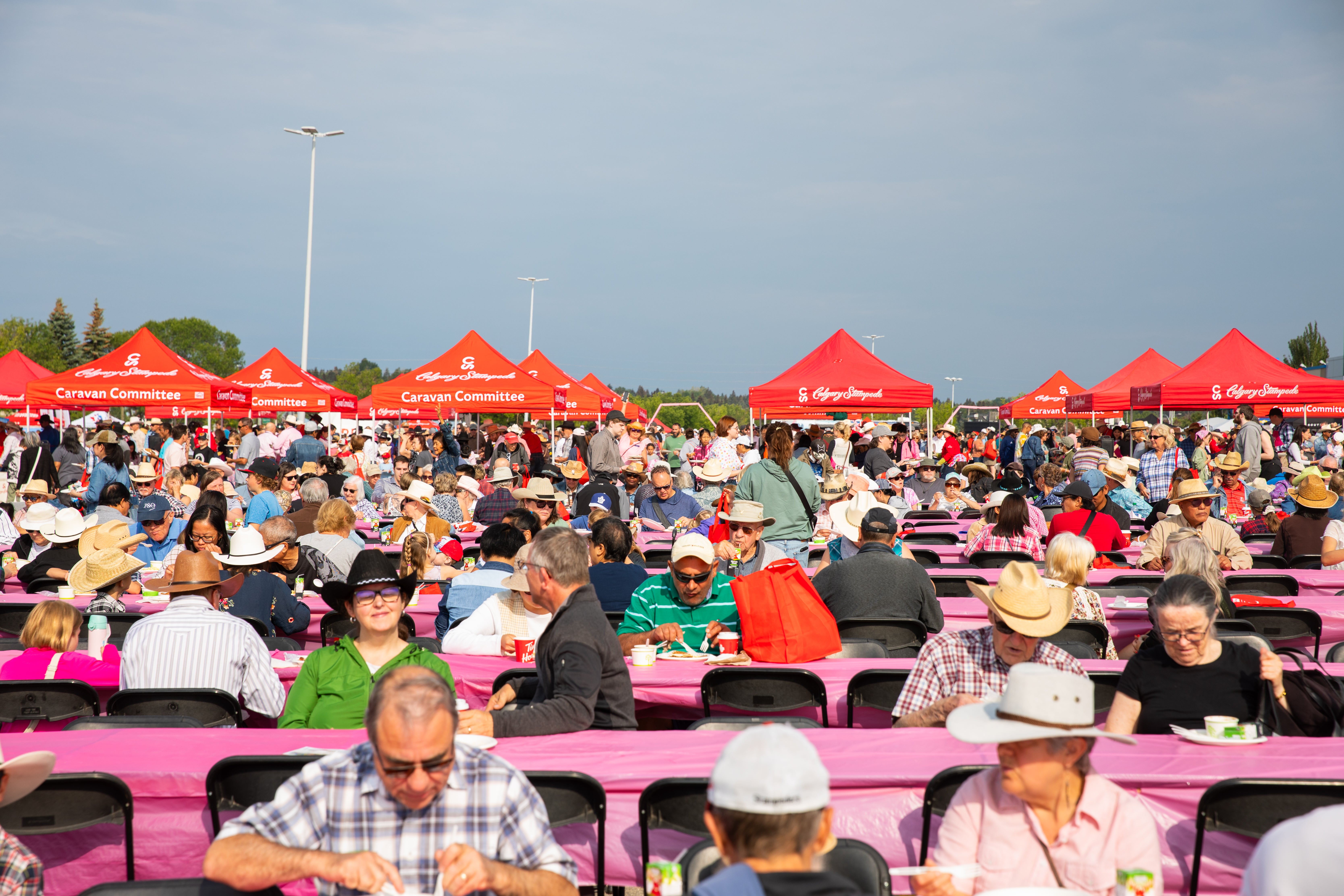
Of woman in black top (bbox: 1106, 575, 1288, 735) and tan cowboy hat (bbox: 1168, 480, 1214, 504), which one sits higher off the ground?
tan cowboy hat (bbox: 1168, 480, 1214, 504)

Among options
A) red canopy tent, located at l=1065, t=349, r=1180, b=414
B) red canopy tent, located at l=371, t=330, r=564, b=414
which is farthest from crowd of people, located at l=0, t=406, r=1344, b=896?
red canopy tent, located at l=1065, t=349, r=1180, b=414

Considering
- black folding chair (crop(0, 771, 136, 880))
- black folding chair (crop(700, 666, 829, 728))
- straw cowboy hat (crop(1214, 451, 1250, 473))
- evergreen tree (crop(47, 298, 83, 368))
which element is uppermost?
evergreen tree (crop(47, 298, 83, 368))

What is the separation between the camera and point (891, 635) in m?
6.02

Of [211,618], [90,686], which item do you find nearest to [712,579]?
[211,618]

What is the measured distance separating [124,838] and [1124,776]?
10.0 ft

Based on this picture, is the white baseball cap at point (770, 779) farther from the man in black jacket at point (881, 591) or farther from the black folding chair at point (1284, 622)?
the black folding chair at point (1284, 622)

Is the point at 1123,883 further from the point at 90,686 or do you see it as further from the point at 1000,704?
the point at 90,686

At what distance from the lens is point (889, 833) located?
11.0 feet

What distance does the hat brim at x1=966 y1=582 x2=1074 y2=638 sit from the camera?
4.21 m

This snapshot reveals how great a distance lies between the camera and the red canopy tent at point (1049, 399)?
86.0 ft

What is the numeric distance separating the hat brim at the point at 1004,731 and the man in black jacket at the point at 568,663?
1545 millimetres

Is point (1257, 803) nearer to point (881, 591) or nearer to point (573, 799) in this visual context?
point (573, 799)

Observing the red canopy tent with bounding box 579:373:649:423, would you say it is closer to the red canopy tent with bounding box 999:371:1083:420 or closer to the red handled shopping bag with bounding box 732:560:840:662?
the red canopy tent with bounding box 999:371:1083:420

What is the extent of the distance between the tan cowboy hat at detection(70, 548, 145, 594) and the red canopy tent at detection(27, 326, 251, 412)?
33.6 ft
